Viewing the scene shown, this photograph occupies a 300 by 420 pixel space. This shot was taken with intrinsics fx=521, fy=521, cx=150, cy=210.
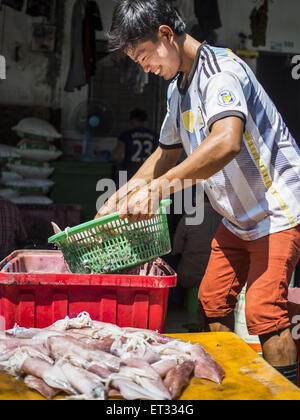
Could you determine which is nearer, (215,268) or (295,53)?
(215,268)

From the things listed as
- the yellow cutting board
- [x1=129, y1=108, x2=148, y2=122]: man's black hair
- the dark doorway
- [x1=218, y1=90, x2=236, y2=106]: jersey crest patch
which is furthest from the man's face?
the dark doorway

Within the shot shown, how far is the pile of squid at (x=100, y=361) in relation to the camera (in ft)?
6.26

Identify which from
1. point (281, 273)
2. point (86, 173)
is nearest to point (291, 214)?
point (281, 273)

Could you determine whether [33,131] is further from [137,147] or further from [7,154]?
[137,147]

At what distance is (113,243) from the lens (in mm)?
2500

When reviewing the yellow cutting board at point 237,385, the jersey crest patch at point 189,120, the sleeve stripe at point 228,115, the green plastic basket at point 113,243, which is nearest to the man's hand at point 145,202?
the green plastic basket at point 113,243

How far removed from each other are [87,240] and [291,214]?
98 cm

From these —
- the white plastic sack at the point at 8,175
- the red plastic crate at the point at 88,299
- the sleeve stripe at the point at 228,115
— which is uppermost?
the sleeve stripe at the point at 228,115

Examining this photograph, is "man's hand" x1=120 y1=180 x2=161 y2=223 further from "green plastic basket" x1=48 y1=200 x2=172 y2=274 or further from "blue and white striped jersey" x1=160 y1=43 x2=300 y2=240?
"blue and white striped jersey" x1=160 y1=43 x2=300 y2=240

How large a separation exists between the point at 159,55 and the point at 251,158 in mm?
643

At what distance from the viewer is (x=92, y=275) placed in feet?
8.08

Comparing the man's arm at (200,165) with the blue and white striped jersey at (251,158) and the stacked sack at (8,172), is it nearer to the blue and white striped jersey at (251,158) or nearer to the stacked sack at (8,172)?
the blue and white striped jersey at (251,158)

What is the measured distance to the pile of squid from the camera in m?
1.91

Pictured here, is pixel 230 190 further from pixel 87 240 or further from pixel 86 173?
pixel 86 173
